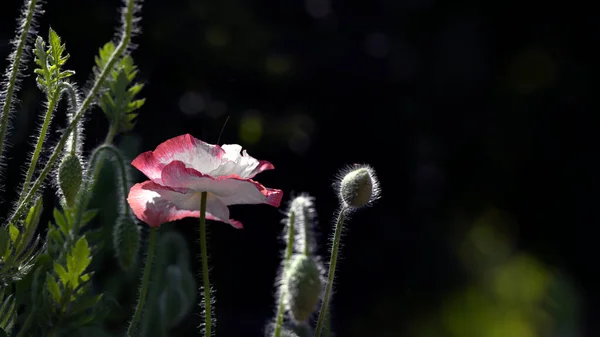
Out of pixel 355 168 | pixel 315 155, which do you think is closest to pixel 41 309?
pixel 355 168

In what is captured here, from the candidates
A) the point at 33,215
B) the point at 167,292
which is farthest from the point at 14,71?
the point at 167,292

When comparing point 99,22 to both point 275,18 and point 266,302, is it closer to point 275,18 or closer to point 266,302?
point 275,18

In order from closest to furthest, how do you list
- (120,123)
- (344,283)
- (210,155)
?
1. (210,155)
2. (120,123)
3. (344,283)

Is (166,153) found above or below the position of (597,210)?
below

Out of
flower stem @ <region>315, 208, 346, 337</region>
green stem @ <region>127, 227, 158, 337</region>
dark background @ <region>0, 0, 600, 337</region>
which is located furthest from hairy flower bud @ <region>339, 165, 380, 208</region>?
dark background @ <region>0, 0, 600, 337</region>

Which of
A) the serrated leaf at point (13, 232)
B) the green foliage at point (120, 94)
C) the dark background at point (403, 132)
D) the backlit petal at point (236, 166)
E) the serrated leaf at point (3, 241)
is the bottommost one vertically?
the serrated leaf at point (3, 241)

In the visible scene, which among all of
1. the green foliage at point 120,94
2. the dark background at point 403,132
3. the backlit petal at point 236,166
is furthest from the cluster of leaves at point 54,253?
the dark background at point 403,132

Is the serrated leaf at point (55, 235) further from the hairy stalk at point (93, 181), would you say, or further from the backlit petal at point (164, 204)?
the backlit petal at point (164, 204)
